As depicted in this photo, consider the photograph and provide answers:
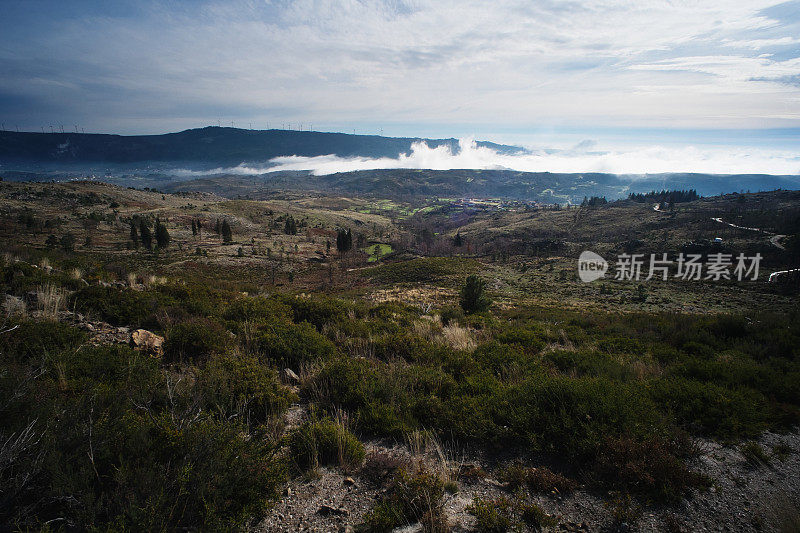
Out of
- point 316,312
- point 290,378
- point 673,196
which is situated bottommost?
point 316,312

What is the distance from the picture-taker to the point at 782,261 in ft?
180

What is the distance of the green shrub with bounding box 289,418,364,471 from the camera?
4391 millimetres

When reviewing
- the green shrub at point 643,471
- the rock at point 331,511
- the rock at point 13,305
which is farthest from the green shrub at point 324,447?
the rock at point 13,305

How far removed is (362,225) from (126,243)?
109774 mm

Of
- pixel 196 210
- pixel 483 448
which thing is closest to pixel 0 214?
pixel 196 210

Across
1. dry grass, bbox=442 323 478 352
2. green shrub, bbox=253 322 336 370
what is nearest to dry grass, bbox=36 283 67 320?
green shrub, bbox=253 322 336 370

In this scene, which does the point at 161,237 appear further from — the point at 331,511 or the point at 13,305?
the point at 331,511

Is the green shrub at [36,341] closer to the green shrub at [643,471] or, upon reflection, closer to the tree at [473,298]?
the green shrub at [643,471]

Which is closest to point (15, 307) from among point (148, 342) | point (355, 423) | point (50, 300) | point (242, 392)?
point (50, 300)

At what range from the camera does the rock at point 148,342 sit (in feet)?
21.8
